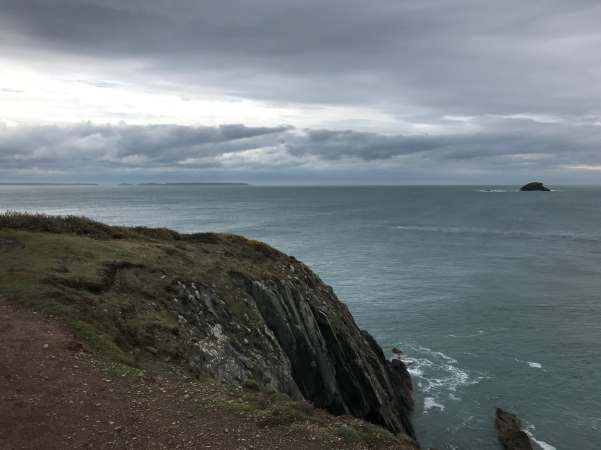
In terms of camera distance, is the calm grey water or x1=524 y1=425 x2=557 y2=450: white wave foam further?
the calm grey water

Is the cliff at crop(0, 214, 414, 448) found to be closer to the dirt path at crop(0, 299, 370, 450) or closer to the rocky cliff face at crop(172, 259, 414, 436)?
the rocky cliff face at crop(172, 259, 414, 436)

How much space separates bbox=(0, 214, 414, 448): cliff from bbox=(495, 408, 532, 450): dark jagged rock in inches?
266

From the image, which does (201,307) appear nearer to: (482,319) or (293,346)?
(293,346)

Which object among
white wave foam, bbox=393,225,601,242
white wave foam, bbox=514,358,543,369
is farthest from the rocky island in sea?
white wave foam, bbox=393,225,601,242

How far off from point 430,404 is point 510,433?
7.62m

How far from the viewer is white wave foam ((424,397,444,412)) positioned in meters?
40.0

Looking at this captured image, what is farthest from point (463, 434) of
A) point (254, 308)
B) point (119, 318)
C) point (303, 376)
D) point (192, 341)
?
point (119, 318)

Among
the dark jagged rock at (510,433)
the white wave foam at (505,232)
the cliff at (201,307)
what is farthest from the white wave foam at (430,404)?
the white wave foam at (505,232)

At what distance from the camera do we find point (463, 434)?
118ft

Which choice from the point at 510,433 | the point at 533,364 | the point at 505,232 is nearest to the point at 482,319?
the point at 533,364

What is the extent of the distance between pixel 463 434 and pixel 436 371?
10144 millimetres

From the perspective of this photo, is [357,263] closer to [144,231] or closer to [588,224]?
[144,231]

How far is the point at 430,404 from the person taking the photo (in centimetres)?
4075

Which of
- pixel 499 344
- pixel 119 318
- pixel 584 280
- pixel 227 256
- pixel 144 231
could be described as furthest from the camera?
pixel 584 280
